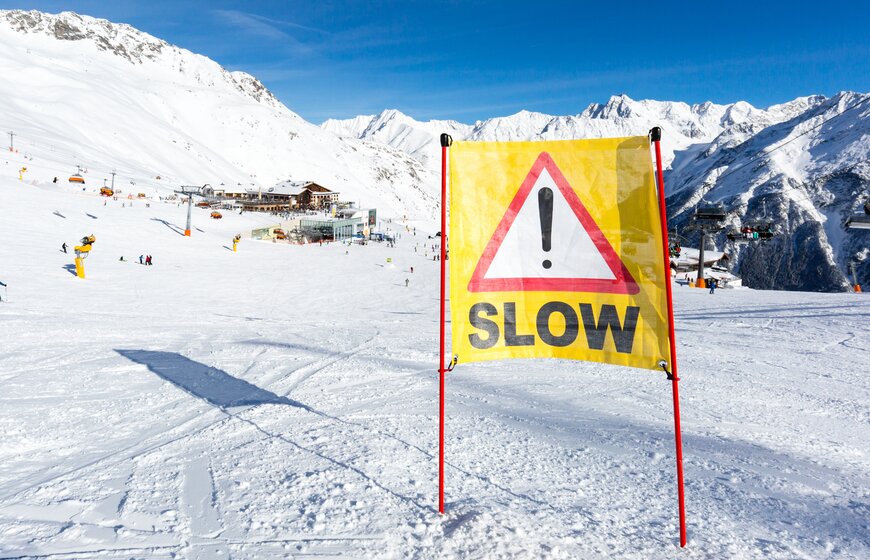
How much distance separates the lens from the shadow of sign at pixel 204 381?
270 inches

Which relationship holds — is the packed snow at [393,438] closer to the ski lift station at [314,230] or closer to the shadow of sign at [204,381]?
the shadow of sign at [204,381]

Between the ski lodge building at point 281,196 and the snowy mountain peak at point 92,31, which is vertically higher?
the snowy mountain peak at point 92,31

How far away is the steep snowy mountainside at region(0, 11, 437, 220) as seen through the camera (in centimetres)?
8444

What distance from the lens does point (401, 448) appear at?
5.23 m

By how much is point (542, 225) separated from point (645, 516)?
2634 mm

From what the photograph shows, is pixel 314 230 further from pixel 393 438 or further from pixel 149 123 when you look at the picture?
pixel 149 123

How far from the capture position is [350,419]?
20.0 ft

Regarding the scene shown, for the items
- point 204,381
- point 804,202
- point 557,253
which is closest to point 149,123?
point 204,381

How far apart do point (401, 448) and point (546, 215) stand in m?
3.04

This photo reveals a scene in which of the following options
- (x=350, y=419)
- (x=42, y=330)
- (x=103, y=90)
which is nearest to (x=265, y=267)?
(x=42, y=330)

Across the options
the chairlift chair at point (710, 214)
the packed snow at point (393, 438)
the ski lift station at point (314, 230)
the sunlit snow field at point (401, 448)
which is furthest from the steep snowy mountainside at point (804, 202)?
the sunlit snow field at point (401, 448)

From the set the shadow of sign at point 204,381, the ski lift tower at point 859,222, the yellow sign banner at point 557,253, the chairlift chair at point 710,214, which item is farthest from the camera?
the chairlift chair at point 710,214

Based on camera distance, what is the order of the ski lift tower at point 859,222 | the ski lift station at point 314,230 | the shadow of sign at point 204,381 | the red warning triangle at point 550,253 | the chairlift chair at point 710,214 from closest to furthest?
the red warning triangle at point 550,253 < the shadow of sign at point 204,381 < the ski lift tower at point 859,222 < the chairlift chair at point 710,214 < the ski lift station at point 314,230

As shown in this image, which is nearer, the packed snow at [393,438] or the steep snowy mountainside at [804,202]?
the packed snow at [393,438]
